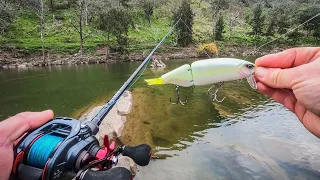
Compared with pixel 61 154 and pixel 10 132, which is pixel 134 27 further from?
pixel 10 132

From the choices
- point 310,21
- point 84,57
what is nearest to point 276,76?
point 84,57

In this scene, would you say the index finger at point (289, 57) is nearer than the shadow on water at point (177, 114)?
Yes

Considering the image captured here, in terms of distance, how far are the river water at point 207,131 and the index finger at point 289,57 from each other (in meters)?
5.26

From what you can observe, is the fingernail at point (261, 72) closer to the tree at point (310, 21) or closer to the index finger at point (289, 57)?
the index finger at point (289, 57)

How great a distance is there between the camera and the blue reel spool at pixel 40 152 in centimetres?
219

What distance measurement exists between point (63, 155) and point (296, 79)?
6.78 ft

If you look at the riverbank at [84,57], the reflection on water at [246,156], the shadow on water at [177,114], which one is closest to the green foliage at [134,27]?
the riverbank at [84,57]

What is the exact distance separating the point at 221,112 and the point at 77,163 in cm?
1107

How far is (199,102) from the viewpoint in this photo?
14.6 meters

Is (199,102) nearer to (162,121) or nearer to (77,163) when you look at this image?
(162,121)

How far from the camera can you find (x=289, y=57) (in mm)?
2557

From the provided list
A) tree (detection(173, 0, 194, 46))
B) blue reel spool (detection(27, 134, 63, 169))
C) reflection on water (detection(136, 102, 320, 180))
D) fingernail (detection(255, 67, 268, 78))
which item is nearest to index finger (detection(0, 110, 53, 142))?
blue reel spool (detection(27, 134, 63, 169))

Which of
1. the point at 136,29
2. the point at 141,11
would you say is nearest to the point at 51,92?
the point at 136,29

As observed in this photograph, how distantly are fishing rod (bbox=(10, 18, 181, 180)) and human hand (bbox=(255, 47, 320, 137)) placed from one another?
4.71 ft
